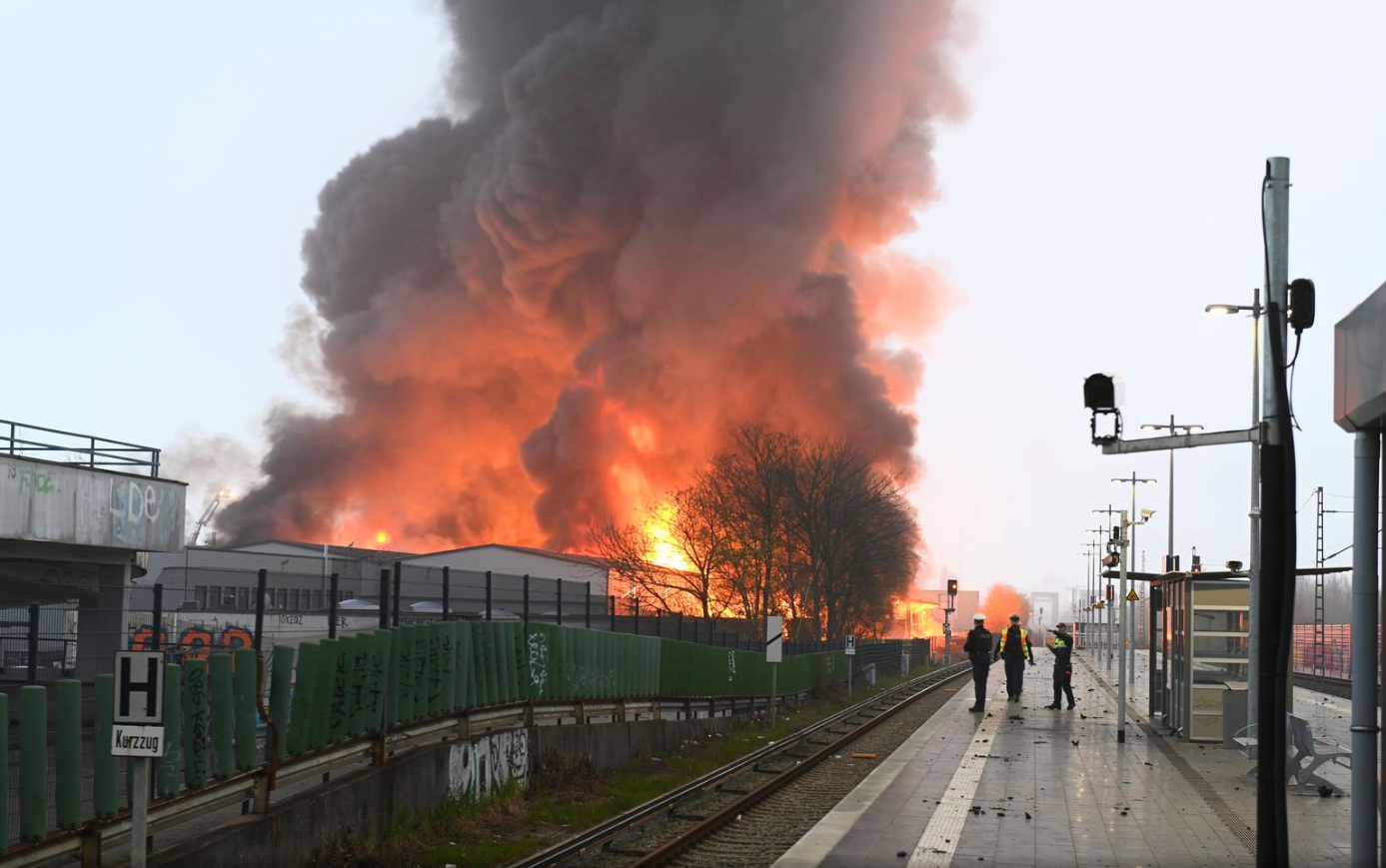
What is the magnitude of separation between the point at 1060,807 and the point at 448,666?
21.4ft

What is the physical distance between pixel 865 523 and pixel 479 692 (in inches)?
1668

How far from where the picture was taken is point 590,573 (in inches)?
2499

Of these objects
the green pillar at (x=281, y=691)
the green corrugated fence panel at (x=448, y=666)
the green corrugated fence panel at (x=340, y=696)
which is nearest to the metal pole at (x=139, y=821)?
the green pillar at (x=281, y=691)

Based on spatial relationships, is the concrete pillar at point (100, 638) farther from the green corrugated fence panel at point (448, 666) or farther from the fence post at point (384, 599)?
the green corrugated fence panel at point (448, 666)

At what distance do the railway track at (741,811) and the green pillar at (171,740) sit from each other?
2.76m

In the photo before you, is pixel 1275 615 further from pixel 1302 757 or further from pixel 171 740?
pixel 1302 757

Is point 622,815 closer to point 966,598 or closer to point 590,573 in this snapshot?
point 590,573

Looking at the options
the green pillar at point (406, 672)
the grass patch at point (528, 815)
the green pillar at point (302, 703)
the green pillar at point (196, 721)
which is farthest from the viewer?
the green pillar at point (406, 672)

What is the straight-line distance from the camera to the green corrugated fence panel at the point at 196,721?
10656 millimetres

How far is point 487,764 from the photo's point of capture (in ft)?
50.8

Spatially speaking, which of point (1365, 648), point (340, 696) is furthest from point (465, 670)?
point (1365, 648)

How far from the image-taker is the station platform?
40.5 feet

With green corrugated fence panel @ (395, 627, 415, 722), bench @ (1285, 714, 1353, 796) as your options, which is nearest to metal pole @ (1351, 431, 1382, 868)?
bench @ (1285, 714, 1353, 796)

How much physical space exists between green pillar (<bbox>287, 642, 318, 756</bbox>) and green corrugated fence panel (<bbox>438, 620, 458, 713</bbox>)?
9.17ft
